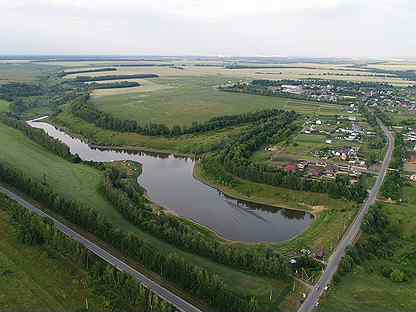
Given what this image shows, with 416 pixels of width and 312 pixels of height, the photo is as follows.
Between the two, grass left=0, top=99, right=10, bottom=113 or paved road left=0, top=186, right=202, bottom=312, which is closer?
paved road left=0, top=186, right=202, bottom=312

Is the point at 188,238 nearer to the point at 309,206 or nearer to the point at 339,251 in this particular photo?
the point at 339,251

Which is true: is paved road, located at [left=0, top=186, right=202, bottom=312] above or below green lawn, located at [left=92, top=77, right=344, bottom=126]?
below

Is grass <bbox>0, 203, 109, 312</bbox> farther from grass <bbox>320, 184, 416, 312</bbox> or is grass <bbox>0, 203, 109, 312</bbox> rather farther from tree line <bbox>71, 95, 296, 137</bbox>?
tree line <bbox>71, 95, 296, 137</bbox>

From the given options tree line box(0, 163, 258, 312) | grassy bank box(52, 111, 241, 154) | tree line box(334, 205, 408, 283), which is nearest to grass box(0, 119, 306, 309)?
tree line box(0, 163, 258, 312)

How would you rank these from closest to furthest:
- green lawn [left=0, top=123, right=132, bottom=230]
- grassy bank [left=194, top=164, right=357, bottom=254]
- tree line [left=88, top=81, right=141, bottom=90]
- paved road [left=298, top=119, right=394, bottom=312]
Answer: paved road [left=298, top=119, right=394, bottom=312] < grassy bank [left=194, top=164, right=357, bottom=254] < green lawn [left=0, top=123, right=132, bottom=230] < tree line [left=88, top=81, right=141, bottom=90]

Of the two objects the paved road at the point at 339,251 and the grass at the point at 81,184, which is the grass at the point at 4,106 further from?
the paved road at the point at 339,251

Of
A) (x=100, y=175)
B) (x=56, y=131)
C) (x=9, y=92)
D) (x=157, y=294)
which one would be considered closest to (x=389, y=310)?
(x=157, y=294)
